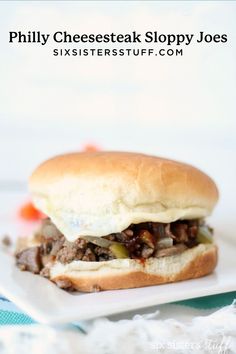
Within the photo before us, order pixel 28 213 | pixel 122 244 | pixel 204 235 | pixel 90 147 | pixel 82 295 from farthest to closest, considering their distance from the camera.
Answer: pixel 90 147 < pixel 28 213 < pixel 204 235 < pixel 122 244 < pixel 82 295

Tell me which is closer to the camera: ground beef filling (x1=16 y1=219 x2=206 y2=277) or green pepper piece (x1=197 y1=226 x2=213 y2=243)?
ground beef filling (x1=16 y1=219 x2=206 y2=277)

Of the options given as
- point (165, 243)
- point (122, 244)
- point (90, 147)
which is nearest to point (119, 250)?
point (122, 244)

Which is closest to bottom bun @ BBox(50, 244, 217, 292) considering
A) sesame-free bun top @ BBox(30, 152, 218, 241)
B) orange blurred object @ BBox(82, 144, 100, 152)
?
sesame-free bun top @ BBox(30, 152, 218, 241)

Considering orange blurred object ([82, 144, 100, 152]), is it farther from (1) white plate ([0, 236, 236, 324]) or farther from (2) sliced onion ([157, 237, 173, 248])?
(2) sliced onion ([157, 237, 173, 248])

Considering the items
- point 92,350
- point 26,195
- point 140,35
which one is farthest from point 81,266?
point 26,195

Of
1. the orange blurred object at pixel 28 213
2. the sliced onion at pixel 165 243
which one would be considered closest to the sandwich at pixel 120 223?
the sliced onion at pixel 165 243

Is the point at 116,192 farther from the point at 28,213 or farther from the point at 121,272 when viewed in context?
the point at 28,213

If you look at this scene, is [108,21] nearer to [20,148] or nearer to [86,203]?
[86,203]
